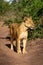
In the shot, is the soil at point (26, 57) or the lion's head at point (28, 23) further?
the lion's head at point (28, 23)

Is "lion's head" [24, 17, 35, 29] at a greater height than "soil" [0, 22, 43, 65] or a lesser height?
greater

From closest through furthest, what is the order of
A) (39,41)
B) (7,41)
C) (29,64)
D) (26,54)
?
1. (29,64)
2. (26,54)
3. (39,41)
4. (7,41)

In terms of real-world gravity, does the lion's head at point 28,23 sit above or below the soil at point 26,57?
above

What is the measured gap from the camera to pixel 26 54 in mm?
11906

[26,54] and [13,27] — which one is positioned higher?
[13,27]

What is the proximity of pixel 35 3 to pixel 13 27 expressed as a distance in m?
4.68

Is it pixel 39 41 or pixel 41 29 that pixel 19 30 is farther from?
pixel 41 29

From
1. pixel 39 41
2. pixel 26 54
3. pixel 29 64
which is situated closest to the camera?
pixel 29 64

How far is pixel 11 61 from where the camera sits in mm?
10180

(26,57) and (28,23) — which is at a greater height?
(28,23)

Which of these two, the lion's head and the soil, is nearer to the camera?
the soil

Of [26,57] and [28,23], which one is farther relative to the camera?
[28,23]

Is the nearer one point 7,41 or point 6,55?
point 6,55

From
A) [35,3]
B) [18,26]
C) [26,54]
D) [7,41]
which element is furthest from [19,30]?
[35,3]
